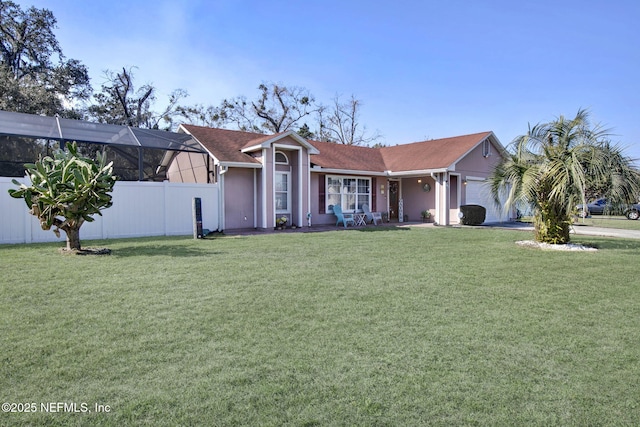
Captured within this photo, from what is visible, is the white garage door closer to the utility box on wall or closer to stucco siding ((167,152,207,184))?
stucco siding ((167,152,207,184))

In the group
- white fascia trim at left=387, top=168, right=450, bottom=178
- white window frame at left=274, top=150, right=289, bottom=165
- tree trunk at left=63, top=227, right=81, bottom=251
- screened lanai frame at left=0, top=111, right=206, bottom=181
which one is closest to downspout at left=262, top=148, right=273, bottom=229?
white window frame at left=274, top=150, right=289, bottom=165

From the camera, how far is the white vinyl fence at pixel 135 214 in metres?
10.7

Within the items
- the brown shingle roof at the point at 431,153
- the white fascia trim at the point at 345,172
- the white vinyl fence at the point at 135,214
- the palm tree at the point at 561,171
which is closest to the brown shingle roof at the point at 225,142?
the white vinyl fence at the point at 135,214

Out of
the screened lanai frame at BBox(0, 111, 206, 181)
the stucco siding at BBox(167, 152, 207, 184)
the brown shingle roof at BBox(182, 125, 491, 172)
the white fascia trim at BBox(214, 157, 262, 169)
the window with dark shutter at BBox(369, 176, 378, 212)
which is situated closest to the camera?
the screened lanai frame at BBox(0, 111, 206, 181)

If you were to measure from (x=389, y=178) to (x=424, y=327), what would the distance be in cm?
1703

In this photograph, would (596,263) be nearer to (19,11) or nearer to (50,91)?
(50,91)

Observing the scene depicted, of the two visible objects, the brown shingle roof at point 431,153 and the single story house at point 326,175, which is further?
the brown shingle roof at point 431,153

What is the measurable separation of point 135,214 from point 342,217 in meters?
8.27

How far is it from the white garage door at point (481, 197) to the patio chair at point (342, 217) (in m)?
6.05

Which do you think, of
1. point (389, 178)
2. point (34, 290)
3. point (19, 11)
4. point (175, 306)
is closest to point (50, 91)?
point (19, 11)

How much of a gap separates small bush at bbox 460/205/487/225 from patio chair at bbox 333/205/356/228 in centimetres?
517

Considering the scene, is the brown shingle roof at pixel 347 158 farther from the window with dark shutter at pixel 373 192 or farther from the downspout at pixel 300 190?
the downspout at pixel 300 190

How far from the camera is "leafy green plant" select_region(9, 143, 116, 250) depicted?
834 cm

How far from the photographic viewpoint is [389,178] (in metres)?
20.6
